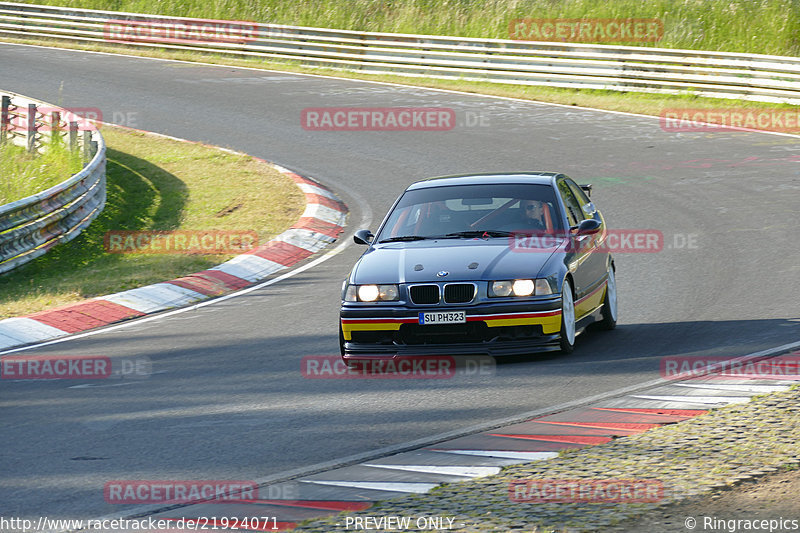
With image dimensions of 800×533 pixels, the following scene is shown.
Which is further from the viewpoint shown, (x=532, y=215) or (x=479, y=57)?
(x=479, y=57)

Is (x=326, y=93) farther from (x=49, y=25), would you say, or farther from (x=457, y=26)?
(x=49, y=25)

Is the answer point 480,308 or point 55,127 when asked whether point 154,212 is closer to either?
point 55,127

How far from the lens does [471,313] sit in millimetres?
8469

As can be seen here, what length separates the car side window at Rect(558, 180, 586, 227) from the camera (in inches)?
394

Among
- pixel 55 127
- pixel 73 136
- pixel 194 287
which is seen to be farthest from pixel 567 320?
pixel 55 127

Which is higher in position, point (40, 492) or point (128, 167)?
point (40, 492)

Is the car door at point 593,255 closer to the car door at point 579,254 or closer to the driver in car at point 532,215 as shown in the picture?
the car door at point 579,254

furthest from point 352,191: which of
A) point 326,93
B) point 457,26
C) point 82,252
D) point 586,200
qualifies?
point 457,26

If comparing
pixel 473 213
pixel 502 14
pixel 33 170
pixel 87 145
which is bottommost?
pixel 33 170

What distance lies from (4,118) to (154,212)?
627cm

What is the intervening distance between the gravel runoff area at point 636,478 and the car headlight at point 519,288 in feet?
6.27

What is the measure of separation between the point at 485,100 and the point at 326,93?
12.7 feet

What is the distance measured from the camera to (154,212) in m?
17.6

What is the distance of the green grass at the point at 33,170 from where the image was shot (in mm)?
18406
